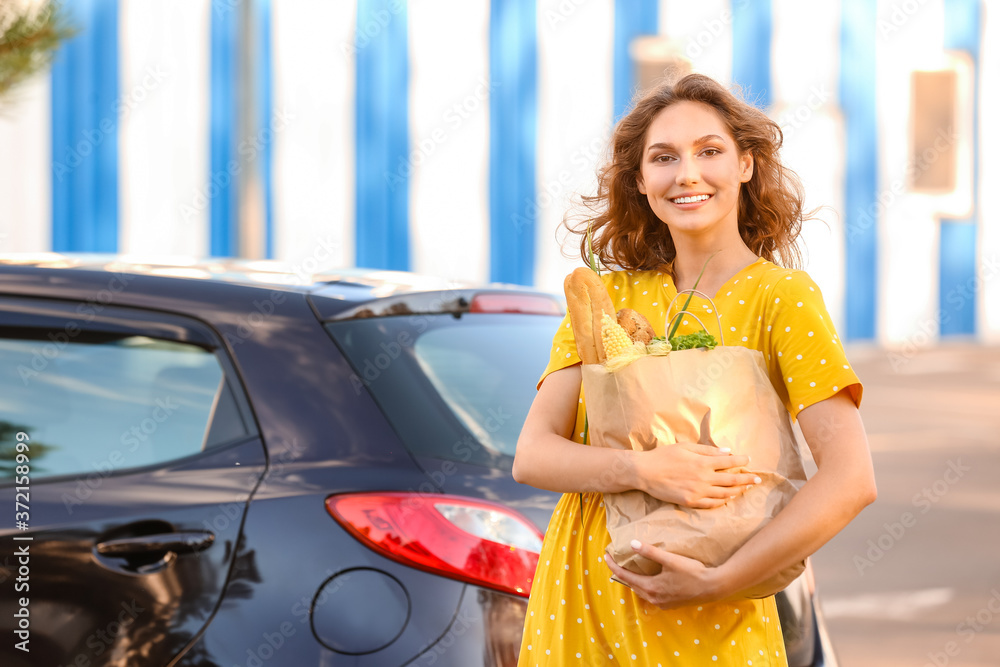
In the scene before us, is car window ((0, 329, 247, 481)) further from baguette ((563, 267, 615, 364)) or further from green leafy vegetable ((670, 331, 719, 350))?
green leafy vegetable ((670, 331, 719, 350))

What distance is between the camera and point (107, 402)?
243 centimetres

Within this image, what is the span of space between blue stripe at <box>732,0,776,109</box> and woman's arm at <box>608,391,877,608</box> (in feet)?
42.6

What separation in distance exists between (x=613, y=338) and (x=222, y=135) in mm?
9746

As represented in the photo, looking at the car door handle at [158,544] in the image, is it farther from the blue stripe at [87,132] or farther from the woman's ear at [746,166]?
the blue stripe at [87,132]

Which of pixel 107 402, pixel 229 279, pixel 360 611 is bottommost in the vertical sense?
pixel 360 611

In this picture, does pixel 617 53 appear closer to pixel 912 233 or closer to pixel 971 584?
pixel 912 233

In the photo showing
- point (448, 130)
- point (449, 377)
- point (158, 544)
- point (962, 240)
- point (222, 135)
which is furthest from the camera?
point (962, 240)

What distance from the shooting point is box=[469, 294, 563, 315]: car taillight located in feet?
8.60

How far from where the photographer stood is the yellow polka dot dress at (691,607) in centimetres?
165

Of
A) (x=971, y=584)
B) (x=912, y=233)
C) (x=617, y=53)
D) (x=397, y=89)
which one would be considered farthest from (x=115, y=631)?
(x=912, y=233)

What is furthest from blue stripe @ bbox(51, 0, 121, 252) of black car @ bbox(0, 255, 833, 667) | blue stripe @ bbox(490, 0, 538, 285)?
black car @ bbox(0, 255, 833, 667)

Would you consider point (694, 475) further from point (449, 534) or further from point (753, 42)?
point (753, 42)

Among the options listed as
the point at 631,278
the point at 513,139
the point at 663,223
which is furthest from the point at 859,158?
the point at 631,278

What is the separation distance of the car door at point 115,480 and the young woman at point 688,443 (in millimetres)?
693
